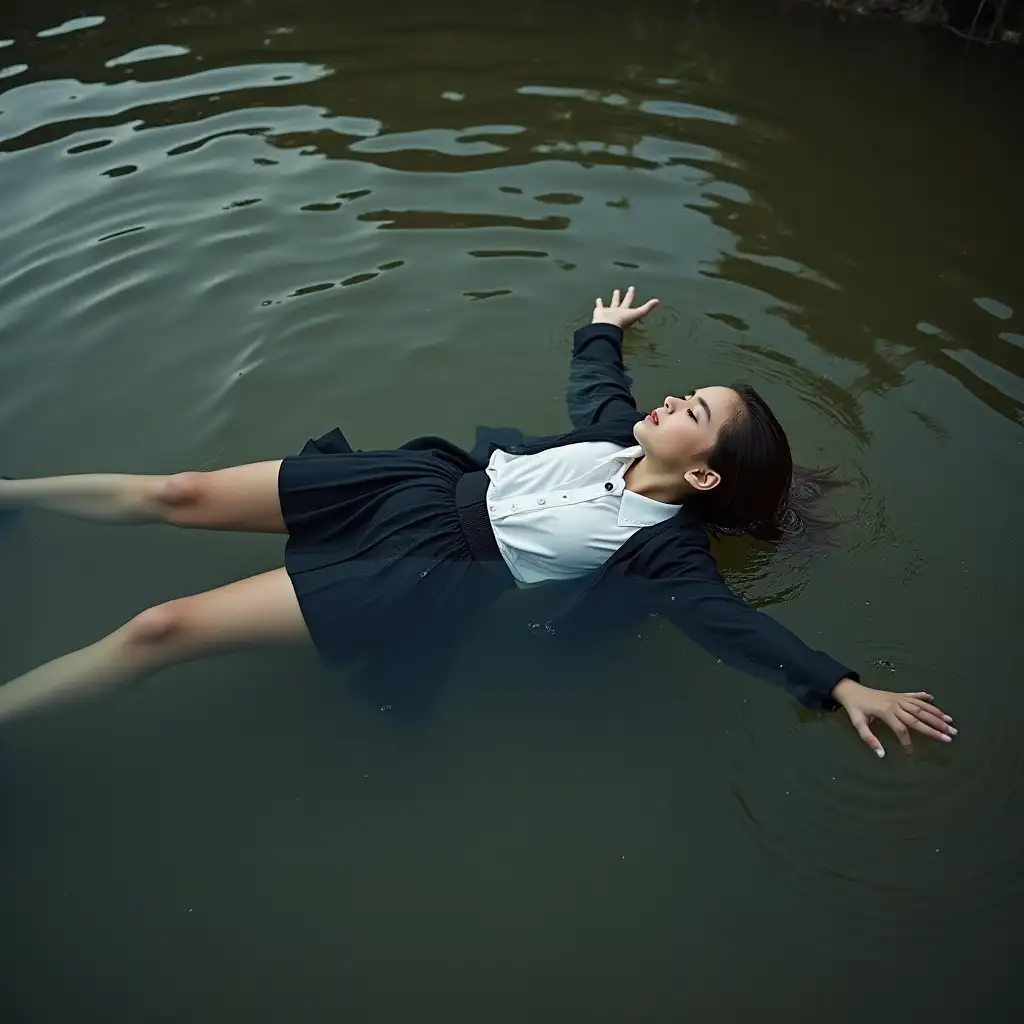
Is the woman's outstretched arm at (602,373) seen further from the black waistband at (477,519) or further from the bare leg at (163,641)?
the bare leg at (163,641)

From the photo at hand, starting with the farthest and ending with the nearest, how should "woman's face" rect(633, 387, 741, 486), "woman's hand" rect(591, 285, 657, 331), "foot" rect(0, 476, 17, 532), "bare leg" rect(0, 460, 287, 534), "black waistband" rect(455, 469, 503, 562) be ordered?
1. "woman's hand" rect(591, 285, 657, 331)
2. "foot" rect(0, 476, 17, 532)
3. "bare leg" rect(0, 460, 287, 534)
4. "black waistband" rect(455, 469, 503, 562)
5. "woman's face" rect(633, 387, 741, 486)

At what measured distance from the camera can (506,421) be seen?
14.3ft

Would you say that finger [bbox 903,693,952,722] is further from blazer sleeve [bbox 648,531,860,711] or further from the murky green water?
the murky green water

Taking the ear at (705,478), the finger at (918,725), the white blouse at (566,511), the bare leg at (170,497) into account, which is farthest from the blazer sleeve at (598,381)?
the finger at (918,725)

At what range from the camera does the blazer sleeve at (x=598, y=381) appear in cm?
376

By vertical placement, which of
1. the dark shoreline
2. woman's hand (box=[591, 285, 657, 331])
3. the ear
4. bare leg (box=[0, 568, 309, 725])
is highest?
the dark shoreline

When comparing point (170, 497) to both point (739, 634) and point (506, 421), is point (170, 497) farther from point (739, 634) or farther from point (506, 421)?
point (739, 634)

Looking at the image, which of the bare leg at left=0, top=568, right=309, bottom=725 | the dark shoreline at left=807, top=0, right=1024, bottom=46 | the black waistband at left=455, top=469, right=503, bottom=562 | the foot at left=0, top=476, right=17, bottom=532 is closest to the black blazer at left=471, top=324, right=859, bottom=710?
the black waistband at left=455, top=469, right=503, bottom=562

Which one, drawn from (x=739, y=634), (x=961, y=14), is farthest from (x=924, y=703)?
(x=961, y=14)

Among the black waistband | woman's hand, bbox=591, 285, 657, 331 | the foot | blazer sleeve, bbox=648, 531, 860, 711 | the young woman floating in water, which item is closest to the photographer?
blazer sleeve, bbox=648, 531, 860, 711

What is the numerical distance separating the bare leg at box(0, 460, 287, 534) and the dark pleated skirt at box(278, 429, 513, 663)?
0.11m

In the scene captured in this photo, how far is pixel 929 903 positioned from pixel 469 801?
1.33 meters

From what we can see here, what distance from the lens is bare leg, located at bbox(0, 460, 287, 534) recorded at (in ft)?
11.4

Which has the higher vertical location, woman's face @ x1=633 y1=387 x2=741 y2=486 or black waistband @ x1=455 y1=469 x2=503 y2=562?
woman's face @ x1=633 y1=387 x2=741 y2=486
